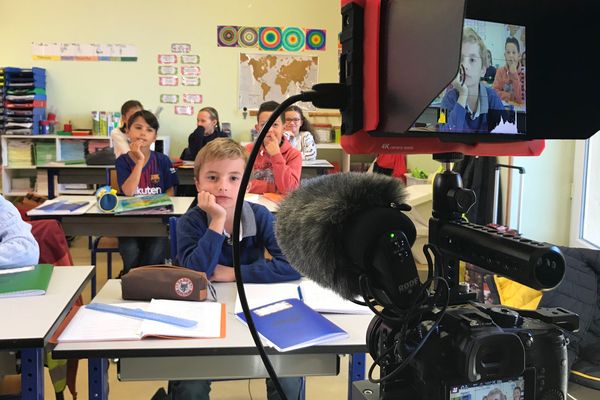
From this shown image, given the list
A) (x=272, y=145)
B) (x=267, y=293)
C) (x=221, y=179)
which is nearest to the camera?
(x=267, y=293)

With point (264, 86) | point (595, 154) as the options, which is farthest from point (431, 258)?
point (264, 86)

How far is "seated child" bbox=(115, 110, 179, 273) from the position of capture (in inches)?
143

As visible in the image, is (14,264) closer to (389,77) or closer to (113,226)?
(113,226)

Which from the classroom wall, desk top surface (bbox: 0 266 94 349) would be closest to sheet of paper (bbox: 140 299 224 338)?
desk top surface (bbox: 0 266 94 349)

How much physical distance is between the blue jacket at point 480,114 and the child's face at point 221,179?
146 centimetres

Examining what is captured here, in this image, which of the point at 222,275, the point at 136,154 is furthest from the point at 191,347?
the point at 136,154

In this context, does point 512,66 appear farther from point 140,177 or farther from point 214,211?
point 140,177

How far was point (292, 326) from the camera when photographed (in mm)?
1446

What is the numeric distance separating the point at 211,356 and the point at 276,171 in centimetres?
227

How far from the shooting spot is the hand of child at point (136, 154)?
11.9ft

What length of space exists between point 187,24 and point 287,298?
5.07 m

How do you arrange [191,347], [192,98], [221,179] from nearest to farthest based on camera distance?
1. [191,347]
2. [221,179]
3. [192,98]

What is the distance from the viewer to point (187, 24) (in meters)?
6.10

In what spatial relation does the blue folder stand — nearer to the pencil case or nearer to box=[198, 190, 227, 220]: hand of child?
the pencil case
